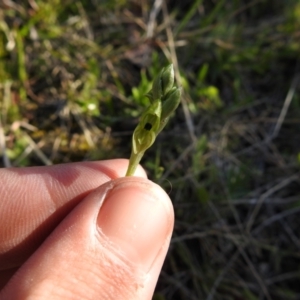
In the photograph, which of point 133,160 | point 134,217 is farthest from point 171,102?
point 134,217

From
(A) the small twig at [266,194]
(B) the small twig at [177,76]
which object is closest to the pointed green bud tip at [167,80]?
(B) the small twig at [177,76]

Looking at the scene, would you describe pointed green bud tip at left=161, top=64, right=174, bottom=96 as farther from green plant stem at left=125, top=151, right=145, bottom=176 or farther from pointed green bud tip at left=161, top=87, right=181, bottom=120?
green plant stem at left=125, top=151, right=145, bottom=176

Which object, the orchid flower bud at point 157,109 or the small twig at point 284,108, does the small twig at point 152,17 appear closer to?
the small twig at point 284,108

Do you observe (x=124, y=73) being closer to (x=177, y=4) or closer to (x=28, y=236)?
(x=177, y=4)

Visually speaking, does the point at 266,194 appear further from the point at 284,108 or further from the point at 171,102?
the point at 171,102

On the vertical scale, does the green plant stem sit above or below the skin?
above

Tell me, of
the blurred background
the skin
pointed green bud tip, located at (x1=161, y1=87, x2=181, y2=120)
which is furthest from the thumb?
the blurred background
